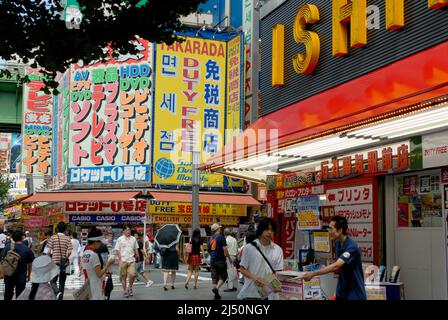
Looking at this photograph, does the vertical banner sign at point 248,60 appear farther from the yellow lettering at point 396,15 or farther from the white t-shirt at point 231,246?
the yellow lettering at point 396,15

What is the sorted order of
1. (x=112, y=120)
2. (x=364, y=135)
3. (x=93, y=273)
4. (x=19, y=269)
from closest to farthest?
(x=93, y=273), (x=364, y=135), (x=19, y=269), (x=112, y=120)

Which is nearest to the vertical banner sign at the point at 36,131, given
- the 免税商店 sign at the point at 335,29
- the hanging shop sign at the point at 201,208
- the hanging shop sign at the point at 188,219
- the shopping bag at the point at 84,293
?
the hanging shop sign at the point at 201,208

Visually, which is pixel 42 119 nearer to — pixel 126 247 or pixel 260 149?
pixel 126 247

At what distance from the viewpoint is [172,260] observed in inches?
680

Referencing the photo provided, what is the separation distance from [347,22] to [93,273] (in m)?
7.18

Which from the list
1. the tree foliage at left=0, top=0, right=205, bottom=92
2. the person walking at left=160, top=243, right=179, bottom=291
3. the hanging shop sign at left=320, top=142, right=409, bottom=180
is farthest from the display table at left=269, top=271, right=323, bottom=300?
the person walking at left=160, top=243, right=179, bottom=291

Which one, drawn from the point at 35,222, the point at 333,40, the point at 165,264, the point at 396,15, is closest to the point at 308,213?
the point at 333,40

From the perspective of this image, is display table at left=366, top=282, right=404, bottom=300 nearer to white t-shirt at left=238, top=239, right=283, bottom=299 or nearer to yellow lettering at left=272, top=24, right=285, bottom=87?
white t-shirt at left=238, top=239, right=283, bottom=299

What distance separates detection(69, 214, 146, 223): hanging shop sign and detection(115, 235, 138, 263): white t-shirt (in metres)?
14.4

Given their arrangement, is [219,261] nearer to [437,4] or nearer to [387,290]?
[387,290]

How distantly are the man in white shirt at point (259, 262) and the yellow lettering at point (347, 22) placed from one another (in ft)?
18.6

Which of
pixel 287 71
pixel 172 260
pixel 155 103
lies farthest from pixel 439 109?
pixel 155 103

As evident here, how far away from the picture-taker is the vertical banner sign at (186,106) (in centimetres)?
2981

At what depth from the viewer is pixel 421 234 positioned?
33.8 ft
